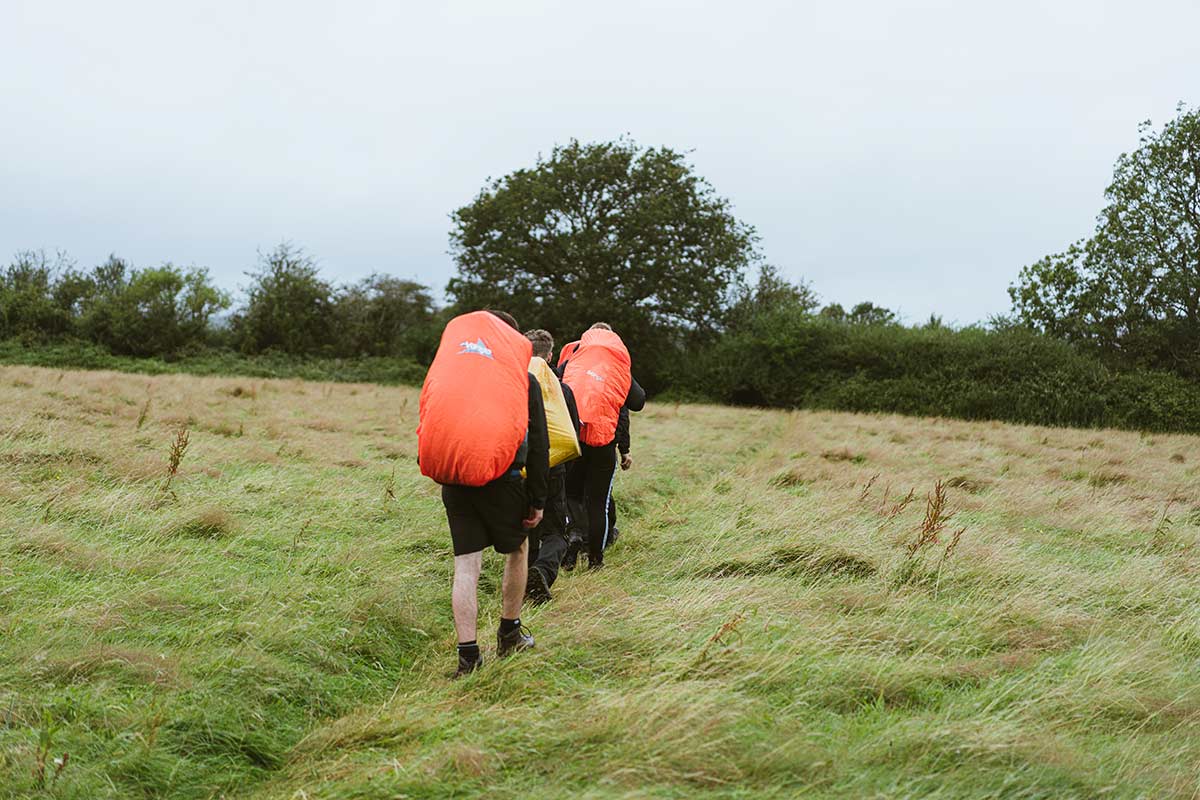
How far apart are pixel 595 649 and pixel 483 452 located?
4.31ft

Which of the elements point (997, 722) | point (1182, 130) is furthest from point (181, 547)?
point (1182, 130)

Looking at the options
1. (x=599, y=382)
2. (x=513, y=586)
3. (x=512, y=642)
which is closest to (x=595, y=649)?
(x=512, y=642)

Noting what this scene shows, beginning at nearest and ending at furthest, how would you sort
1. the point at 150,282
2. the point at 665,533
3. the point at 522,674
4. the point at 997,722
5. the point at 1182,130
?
the point at 997,722
the point at 522,674
the point at 665,533
the point at 1182,130
the point at 150,282

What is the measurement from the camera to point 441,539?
276 inches

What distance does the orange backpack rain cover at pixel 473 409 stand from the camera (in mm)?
4270

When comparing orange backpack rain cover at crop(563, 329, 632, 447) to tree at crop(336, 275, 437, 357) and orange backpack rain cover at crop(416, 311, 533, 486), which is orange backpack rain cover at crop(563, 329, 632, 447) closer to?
orange backpack rain cover at crop(416, 311, 533, 486)

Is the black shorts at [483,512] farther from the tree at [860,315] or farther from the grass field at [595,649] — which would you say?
the tree at [860,315]

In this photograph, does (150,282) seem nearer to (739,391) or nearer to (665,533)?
(739,391)

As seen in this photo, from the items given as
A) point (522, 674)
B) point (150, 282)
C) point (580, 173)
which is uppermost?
point (580, 173)

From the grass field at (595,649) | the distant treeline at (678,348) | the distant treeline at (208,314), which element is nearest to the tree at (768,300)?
the distant treeline at (678,348)

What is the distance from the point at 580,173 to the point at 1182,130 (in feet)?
74.6

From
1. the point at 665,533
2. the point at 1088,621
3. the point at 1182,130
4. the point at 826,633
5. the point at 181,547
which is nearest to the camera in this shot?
the point at 826,633

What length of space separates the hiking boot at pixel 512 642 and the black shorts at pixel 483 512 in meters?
0.50

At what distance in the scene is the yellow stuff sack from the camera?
5922 millimetres
